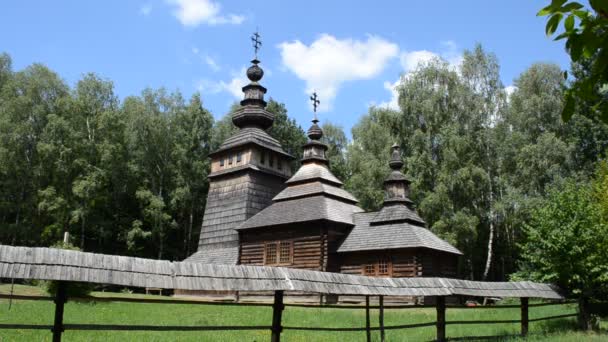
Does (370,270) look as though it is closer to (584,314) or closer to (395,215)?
(395,215)

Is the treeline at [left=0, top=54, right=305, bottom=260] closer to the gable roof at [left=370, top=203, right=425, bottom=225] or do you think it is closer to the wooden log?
the gable roof at [left=370, top=203, right=425, bottom=225]

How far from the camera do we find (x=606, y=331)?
1395 cm

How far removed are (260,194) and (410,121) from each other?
1284cm

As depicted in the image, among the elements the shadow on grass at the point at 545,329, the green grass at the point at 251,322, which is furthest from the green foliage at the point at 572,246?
the green grass at the point at 251,322

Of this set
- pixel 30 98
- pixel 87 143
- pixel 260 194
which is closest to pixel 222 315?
pixel 260 194

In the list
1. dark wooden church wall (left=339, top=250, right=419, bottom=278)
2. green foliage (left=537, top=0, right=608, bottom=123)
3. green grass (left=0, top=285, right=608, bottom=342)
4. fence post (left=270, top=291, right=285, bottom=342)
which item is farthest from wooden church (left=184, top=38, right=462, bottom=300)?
green foliage (left=537, top=0, right=608, bottom=123)

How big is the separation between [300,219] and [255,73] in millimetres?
13498

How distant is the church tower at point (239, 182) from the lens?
30.0m

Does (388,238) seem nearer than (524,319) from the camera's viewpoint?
No

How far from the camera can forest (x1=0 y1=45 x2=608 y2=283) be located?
32.8 metres

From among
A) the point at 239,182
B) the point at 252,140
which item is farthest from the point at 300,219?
the point at 252,140

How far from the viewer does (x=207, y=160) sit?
43.6 m

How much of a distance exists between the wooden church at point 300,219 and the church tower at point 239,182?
0.21 ft

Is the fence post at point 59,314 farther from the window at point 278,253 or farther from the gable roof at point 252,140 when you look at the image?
the gable roof at point 252,140
